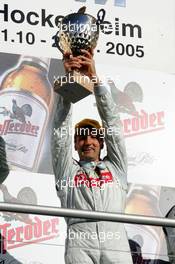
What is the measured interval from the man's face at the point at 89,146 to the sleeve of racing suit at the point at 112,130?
4cm

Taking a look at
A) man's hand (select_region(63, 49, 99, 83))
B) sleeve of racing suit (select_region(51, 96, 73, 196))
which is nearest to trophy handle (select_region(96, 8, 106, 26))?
man's hand (select_region(63, 49, 99, 83))

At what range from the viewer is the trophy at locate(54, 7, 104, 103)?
2.99 metres

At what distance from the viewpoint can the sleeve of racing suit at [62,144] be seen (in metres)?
2.90

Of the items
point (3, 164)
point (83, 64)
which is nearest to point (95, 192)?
point (3, 164)

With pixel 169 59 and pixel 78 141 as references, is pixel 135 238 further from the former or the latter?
pixel 169 59

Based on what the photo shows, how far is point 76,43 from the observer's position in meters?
3.02

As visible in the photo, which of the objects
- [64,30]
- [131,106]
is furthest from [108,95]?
[64,30]

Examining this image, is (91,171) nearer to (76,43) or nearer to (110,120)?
(110,120)

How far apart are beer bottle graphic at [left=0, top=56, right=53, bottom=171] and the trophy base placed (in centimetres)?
5

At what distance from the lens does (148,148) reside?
10.2 ft

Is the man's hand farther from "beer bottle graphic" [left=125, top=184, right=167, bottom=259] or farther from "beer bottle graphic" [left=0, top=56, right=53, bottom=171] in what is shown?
"beer bottle graphic" [left=125, top=184, right=167, bottom=259]

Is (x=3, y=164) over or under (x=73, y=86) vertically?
under

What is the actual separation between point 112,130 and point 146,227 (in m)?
0.40

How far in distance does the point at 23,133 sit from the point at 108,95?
1.24ft
